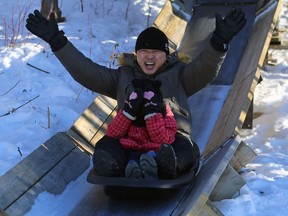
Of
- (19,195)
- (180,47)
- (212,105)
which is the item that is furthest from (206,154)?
(180,47)

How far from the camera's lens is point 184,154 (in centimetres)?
272

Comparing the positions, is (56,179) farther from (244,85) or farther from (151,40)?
(244,85)

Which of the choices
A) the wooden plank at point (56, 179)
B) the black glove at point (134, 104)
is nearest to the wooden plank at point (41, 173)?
the wooden plank at point (56, 179)

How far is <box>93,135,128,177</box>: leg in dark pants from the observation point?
8.54 ft

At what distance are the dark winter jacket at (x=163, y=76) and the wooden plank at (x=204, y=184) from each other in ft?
0.83

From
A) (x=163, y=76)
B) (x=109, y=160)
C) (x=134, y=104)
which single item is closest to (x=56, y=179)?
(x=109, y=160)

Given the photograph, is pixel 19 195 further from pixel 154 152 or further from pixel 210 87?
pixel 210 87

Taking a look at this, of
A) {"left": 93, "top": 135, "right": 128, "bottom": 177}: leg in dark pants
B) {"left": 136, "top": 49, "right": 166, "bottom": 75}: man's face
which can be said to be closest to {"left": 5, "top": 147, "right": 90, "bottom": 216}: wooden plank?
{"left": 93, "top": 135, "right": 128, "bottom": 177}: leg in dark pants

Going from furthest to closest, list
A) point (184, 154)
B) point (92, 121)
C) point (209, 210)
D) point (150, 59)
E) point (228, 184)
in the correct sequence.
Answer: point (92, 121) < point (228, 184) < point (150, 59) < point (209, 210) < point (184, 154)

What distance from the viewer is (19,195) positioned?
2.69m

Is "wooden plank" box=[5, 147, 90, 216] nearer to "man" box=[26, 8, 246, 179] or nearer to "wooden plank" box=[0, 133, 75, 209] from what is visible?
"wooden plank" box=[0, 133, 75, 209]

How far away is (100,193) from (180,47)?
2.65 meters

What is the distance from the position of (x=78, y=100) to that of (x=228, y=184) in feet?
5.26

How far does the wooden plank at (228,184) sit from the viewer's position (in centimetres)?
337
